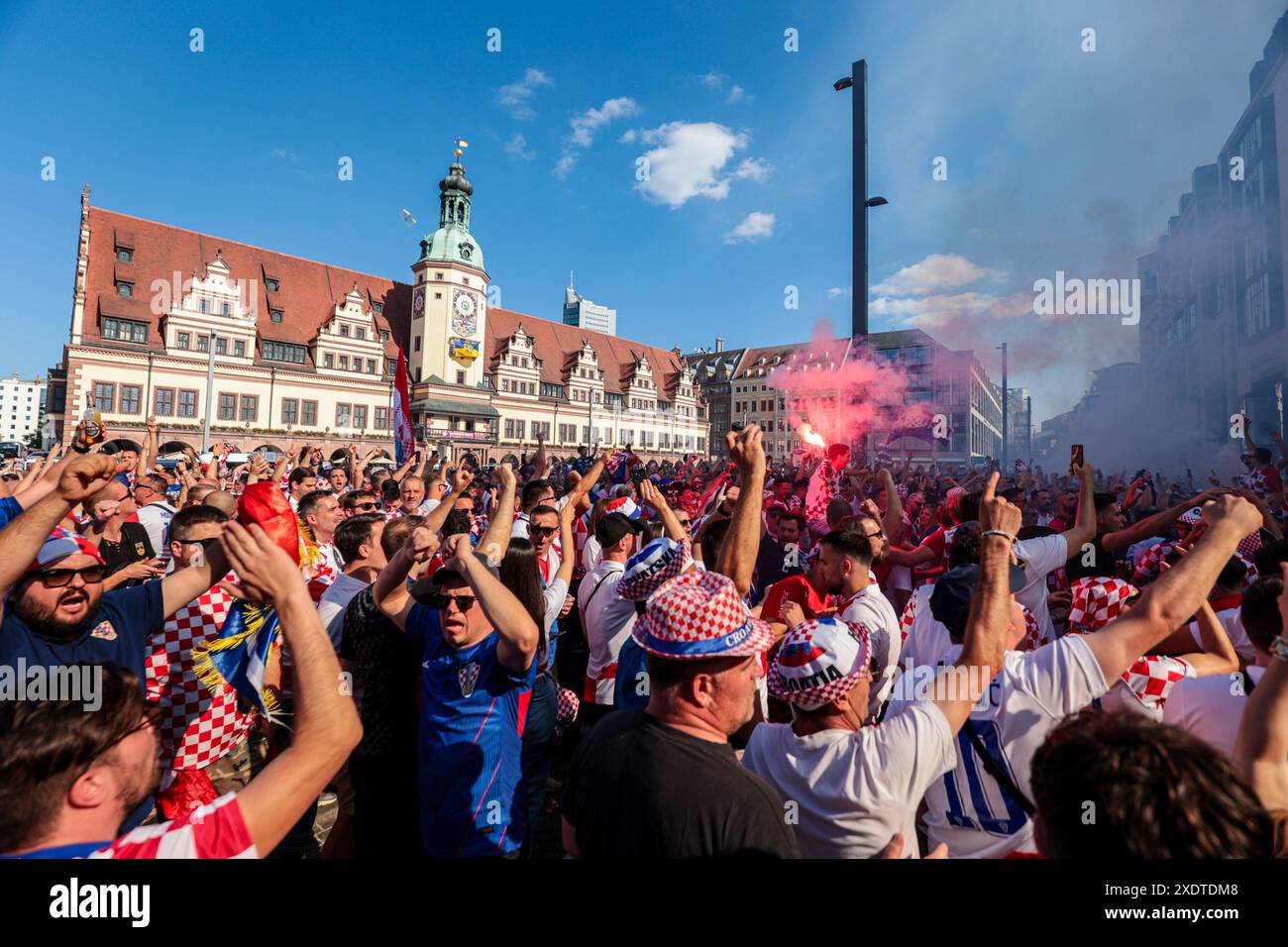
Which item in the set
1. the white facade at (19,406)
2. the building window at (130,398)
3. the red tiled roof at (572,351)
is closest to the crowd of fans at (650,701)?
the building window at (130,398)

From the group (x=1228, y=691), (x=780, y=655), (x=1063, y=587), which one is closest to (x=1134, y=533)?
(x=1063, y=587)

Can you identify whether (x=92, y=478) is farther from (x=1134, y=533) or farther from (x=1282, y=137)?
(x=1282, y=137)

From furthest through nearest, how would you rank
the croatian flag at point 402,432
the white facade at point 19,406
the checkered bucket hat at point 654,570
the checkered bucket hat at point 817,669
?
the white facade at point 19,406 < the croatian flag at point 402,432 < the checkered bucket hat at point 654,570 < the checkered bucket hat at point 817,669

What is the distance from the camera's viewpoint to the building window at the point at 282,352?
1682 inches

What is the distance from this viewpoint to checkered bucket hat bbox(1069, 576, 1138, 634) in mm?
3382

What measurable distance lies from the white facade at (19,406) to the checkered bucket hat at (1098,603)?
682 ft

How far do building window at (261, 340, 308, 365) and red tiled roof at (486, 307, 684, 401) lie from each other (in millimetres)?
15126

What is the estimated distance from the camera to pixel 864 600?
3.65m

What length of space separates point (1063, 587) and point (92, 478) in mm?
7506

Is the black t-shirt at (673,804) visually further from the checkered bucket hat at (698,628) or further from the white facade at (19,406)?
the white facade at (19,406)

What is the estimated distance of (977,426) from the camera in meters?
75.7

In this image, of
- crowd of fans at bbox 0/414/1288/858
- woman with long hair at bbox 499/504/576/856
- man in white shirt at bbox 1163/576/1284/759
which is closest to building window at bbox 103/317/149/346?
crowd of fans at bbox 0/414/1288/858

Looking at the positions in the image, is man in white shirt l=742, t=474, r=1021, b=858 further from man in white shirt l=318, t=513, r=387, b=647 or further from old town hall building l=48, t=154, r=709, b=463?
old town hall building l=48, t=154, r=709, b=463
